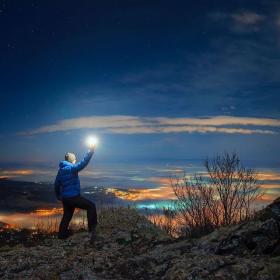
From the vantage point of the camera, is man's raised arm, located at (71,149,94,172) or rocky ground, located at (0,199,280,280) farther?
man's raised arm, located at (71,149,94,172)

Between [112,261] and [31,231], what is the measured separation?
9.37m

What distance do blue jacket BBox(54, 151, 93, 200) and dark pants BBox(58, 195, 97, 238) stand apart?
0.64 ft

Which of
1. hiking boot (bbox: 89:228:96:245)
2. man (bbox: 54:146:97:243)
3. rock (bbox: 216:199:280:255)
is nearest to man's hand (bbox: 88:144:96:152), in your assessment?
man (bbox: 54:146:97:243)

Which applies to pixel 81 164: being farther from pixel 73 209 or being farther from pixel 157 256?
pixel 157 256

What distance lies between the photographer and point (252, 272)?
8.86m

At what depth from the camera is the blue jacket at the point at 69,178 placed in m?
14.2

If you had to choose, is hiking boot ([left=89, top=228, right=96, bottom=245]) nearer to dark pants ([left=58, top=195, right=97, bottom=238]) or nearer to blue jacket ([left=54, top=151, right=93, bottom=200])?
dark pants ([left=58, top=195, right=97, bottom=238])

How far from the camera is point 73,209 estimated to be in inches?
593

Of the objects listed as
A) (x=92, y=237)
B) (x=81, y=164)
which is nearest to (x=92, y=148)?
(x=81, y=164)

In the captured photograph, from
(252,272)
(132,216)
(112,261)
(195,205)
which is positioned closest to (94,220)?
(132,216)

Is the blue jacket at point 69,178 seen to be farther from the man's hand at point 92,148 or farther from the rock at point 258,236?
the rock at point 258,236

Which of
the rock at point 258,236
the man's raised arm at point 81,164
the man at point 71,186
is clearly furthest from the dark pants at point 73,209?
the rock at point 258,236

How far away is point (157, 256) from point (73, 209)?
471 cm

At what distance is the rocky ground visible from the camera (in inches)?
366
